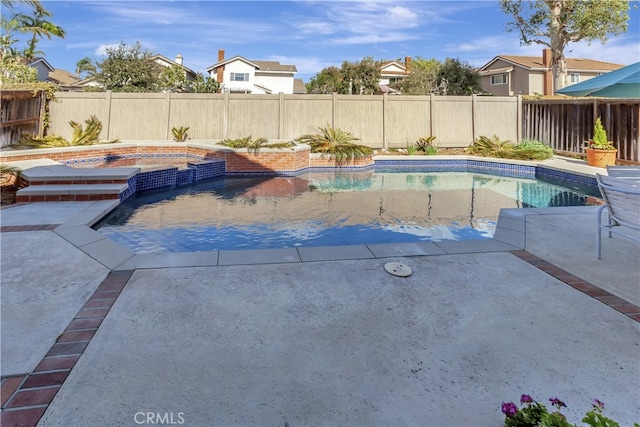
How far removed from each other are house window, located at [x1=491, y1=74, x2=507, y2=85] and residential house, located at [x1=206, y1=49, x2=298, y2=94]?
1845 cm

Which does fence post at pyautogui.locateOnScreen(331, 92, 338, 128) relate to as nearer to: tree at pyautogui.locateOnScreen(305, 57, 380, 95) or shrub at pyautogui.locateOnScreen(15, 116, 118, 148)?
shrub at pyautogui.locateOnScreen(15, 116, 118, 148)

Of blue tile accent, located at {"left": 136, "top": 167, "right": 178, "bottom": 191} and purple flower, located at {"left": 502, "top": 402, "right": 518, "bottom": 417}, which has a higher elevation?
blue tile accent, located at {"left": 136, "top": 167, "right": 178, "bottom": 191}

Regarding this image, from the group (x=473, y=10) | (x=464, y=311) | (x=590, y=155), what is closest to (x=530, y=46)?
(x=473, y=10)

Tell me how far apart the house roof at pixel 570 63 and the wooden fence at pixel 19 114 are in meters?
32.3

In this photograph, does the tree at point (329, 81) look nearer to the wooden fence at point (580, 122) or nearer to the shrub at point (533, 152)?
the wooden fence at point (580, 122)

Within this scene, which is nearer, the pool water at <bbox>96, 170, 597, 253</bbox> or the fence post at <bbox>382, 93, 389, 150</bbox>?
the pool water at <bbox>96, 170, 597, 253</bbox>

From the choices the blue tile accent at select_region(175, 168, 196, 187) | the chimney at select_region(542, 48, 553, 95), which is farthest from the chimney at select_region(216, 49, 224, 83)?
the blue tile accent at select_region(175, 168, 196, 187)

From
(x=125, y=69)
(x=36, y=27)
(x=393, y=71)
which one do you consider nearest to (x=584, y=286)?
(x=125, y=69)

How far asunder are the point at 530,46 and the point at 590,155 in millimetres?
15003

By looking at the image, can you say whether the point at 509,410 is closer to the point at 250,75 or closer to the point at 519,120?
the point at 519,120

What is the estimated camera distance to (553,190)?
856 centimetres

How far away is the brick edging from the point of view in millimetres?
2688

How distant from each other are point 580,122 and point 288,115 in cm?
953

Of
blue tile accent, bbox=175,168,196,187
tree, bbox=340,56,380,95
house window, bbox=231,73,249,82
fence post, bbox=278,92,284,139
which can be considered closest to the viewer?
blue tile accent, bbox=175,168,196,187
